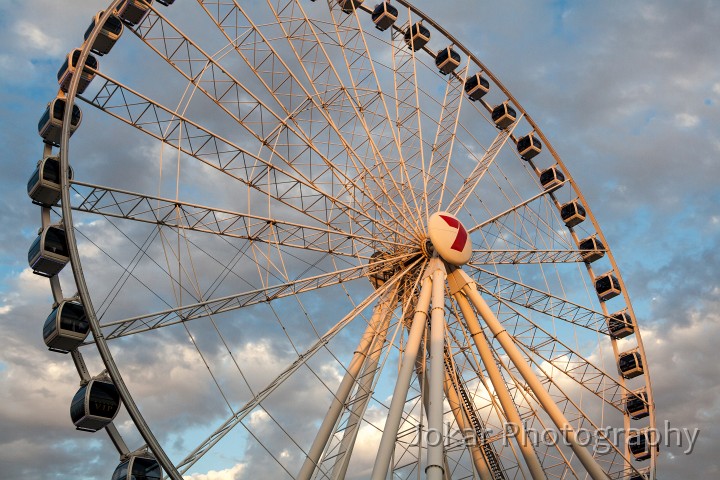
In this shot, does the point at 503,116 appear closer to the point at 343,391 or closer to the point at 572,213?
the point at 572,213

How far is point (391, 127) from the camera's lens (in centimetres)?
2817

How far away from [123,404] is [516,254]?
16.5 meters

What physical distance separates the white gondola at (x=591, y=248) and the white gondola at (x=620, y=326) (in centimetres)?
262

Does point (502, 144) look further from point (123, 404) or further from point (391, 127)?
point (123, 404)

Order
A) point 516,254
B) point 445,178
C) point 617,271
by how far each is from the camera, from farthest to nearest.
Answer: point 617,271 < point 516,254 < point 445,178

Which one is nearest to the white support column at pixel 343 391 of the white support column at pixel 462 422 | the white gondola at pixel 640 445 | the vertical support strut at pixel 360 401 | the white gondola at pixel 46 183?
the vertical support strut at pixel 360 401

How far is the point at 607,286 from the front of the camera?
111ft

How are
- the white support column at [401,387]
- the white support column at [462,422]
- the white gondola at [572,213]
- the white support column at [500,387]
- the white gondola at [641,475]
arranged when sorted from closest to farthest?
the white support column at [401,387], the white support column at [500,387], the white support column at [462,422], the white gondola at [641,475], the white gondola at [572,213]

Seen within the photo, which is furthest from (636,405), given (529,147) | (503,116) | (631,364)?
(503,116)

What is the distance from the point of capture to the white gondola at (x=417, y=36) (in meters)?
32.1

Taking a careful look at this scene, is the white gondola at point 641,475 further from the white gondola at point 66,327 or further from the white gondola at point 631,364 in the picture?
the white gondola at point 66,327

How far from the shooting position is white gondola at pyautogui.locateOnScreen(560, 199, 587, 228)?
33.8 meters

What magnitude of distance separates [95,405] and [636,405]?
69.6 feet

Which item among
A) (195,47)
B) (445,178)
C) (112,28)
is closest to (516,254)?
(445,178)
